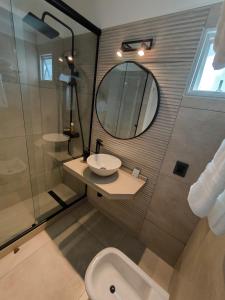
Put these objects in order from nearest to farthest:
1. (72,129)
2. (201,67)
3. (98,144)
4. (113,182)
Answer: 1. (201,67)
2. (113,182)
3. (98,144)
4. (72,129)

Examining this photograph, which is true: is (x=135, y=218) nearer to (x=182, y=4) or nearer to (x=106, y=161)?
(x=106, y=161)

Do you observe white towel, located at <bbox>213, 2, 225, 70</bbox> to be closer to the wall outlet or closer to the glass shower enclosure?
the wall outlet

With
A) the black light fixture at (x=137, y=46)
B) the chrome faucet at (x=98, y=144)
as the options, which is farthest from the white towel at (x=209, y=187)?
the chrome faucet at (x=98, y=144)

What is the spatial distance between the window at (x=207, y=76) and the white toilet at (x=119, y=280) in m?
1.36

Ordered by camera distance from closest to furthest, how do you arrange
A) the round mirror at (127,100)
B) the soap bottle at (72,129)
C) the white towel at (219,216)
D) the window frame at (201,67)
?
1. the white towel at (219,216)
2. the window frame at (201,67)
3. the round mirror at (127,100)
4. the soap bottle at (72,129)

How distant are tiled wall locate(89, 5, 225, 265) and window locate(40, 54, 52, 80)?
1.74 feet

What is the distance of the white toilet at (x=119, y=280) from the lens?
95cm

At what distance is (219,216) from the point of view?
1.44ft

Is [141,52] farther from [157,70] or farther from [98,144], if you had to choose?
[98,144]

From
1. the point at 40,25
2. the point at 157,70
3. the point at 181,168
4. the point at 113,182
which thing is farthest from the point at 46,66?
the point at 181,168

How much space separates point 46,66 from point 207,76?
1482mm

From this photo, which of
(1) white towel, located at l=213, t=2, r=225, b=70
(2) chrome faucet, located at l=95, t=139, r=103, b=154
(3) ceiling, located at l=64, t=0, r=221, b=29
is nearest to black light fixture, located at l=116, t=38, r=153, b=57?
(3) ceiling, located at l=64, t=0, r=221, b=29

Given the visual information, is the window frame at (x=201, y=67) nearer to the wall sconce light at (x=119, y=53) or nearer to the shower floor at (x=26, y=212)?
the wall sconce light at (x=119, y=53)

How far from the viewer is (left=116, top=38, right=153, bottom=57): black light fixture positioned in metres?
1.09
